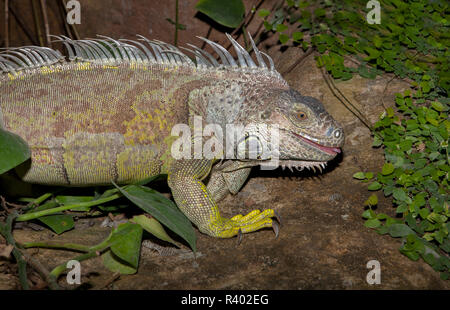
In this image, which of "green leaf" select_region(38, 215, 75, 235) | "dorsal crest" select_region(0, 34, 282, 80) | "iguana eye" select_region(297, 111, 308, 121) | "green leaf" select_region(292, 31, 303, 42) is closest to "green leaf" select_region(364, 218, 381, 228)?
"iguana eye" select_region(297, 111, 308, 121)

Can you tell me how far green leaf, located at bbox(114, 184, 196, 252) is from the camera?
3.07 metres

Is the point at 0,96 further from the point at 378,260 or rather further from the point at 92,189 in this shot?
the point at 378,260

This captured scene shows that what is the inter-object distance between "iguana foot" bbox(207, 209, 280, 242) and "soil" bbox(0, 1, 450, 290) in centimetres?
8

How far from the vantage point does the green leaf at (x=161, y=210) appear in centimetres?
307

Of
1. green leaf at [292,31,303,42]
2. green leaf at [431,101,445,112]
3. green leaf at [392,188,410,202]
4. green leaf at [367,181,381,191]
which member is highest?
green leaf at [292,31,303,42]

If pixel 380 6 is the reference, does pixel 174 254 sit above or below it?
below

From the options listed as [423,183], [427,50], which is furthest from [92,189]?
[427,50]

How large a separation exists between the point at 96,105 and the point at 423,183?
3015mm

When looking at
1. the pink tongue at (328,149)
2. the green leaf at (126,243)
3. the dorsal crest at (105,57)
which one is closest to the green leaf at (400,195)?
the pink tongue at (328,149)

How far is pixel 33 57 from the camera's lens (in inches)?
150

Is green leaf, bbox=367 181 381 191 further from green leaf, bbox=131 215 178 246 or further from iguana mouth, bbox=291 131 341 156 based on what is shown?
green leaf, bbox=131 215 178 246

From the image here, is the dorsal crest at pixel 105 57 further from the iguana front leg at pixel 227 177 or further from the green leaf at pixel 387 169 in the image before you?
the green leaf at pixel 387 169

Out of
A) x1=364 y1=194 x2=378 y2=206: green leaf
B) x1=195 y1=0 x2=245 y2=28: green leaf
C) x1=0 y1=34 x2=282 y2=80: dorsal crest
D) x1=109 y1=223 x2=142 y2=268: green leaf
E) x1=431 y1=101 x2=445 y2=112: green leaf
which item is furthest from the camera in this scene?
x1=195 y1=0 x2=245 y2=28: green leaf

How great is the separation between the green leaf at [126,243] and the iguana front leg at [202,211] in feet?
2.23
